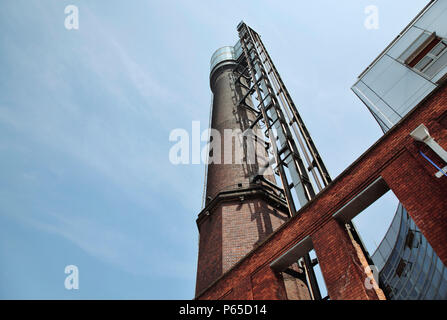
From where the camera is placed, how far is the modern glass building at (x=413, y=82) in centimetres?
1249

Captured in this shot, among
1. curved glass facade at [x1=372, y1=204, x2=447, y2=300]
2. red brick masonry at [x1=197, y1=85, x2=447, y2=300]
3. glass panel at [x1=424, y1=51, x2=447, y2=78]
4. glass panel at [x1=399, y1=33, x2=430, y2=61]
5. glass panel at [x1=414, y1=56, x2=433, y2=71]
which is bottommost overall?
red brick masonry at [x1=197, y1=85, x2=447, y2=300]

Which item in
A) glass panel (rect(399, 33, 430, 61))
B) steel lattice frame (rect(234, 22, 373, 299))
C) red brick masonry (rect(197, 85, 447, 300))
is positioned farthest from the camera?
glass panel (rect(399, 33, 430, 61))

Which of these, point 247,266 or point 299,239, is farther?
point 247,266

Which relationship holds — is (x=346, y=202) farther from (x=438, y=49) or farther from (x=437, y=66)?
(x=438, y=49)

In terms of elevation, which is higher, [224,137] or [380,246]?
[224,137]

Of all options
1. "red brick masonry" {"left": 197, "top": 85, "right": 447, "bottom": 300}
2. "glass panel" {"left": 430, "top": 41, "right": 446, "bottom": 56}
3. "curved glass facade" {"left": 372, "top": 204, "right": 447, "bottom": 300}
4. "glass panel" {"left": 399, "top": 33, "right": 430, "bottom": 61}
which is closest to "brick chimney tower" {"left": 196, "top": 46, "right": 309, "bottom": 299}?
"red brick masonry" {"left": 197, "top": 85, "right": 447, "bottom": 300}

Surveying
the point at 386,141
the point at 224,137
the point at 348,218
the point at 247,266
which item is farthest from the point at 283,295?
the point at 224,137

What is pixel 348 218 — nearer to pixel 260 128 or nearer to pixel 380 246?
pixel 260 128

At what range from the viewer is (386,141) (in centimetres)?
620

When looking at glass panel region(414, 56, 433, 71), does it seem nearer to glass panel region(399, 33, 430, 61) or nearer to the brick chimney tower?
glass panel region(399, 33, 430, 61)

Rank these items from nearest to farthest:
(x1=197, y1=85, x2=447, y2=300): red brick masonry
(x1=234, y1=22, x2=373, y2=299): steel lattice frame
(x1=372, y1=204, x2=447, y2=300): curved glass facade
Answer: (x1=197, y1=85, x2=447, y2=300): red brick masonry → (x1=234, y1=22, x2=373, y2=299): steel lattice frame → (x1=372, y1=204, x2=447, y2=300): curved glass facade

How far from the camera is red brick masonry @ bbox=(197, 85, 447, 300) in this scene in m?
5.07

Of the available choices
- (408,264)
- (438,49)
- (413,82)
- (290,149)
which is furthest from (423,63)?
(408,264)
